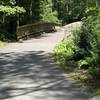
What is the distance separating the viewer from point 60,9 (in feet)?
226

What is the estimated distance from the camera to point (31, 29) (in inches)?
1185

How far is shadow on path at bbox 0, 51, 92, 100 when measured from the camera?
363 inches

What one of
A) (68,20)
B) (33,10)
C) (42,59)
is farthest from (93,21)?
(68,20)

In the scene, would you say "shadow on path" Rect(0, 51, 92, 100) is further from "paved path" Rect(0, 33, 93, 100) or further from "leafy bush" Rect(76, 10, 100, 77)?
"leafy bush" Rect(76, 10, 100, 77)

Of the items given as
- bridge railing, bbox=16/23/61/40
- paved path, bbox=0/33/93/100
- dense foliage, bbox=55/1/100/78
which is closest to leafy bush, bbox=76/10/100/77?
dense foliage, bbox=55/1/100/78

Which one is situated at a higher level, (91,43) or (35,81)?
(91,43)

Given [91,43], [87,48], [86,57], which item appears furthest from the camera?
[87,48]

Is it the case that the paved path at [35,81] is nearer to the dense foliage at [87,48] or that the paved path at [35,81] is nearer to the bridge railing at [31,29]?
the dense foliage at [87,48]

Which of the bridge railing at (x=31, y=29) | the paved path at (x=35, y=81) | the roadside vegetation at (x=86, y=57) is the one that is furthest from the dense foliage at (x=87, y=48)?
the bridge railing at (x=31, y=29)

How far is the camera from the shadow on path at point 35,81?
30.2 ft

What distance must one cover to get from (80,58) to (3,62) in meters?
3.47

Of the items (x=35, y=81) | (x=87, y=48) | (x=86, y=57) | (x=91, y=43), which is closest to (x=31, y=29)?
(x=87, y=48)

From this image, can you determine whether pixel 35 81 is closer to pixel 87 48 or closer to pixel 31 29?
pixel 87 48

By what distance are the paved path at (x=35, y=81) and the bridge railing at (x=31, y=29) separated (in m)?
10.8
